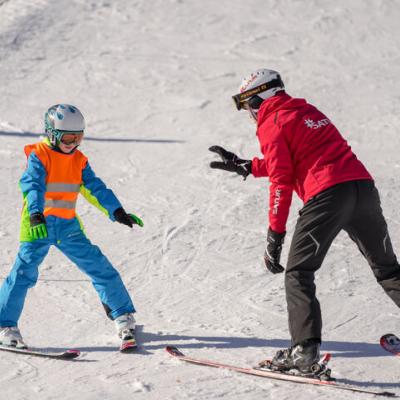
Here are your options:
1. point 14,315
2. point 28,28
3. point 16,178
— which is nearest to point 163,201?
point 16,178

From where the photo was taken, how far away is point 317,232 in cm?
481

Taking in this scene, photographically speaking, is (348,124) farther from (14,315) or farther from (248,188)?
(14,315)

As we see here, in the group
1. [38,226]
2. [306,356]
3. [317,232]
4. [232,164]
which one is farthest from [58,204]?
[306,356]

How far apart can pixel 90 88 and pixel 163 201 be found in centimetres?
438

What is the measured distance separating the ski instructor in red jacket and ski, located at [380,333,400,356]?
705 millimetres

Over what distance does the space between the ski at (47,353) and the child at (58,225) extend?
5 centimetres

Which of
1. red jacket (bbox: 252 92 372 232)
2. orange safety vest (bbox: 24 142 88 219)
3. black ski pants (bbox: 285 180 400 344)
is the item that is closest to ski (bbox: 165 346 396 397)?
black ski pants (bbox: 285 180 400 344)

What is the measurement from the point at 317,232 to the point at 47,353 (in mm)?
2012

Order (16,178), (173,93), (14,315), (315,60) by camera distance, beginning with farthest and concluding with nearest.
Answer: (315,60) < (173,93) < (16,178) < (14,315)

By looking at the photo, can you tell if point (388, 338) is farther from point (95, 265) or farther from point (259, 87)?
point (95, 265)

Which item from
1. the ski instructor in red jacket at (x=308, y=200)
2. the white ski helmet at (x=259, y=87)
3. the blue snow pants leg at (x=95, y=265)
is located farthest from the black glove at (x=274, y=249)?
the blue snow pants leg at (x=95, y=265)

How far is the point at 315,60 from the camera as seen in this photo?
13.5m

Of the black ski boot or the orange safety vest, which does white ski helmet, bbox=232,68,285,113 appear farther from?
the black ski boot

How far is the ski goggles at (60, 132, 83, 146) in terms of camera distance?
5.54 metres
